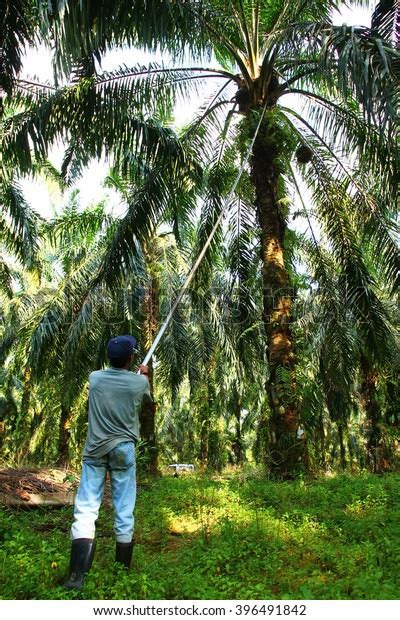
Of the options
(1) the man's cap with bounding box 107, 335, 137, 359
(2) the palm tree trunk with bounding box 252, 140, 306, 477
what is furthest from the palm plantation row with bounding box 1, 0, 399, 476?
(1) the man's cap with bounding box 107, 335, 137, 359

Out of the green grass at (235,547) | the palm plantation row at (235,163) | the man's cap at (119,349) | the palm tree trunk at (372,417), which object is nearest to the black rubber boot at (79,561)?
the green grass at (235,547)

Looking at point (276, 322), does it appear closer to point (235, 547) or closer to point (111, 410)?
point (235, 547)

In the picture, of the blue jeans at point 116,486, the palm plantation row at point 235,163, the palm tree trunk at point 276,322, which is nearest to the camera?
the blue jeans at point 116,486

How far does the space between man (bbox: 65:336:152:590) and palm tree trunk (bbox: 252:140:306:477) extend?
14.3ft

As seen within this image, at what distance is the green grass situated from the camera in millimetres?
3639

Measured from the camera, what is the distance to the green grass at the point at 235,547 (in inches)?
143

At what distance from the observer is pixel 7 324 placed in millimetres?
20750

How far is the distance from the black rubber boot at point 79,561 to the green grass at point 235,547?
0.26 feet

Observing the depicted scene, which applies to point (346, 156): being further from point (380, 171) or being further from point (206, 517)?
point (206, 517)

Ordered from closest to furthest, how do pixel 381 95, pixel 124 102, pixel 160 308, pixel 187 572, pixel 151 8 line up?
1. pixel 187 572
2. pixel 381 95
3. pixel 151 8
4. pixel 124 102
5. pixel 160 308

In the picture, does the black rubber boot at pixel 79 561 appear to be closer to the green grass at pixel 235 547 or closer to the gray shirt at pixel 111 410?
the green grass at pixel 235 547

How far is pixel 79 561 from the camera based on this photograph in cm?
377

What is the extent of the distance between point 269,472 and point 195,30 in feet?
21.3
